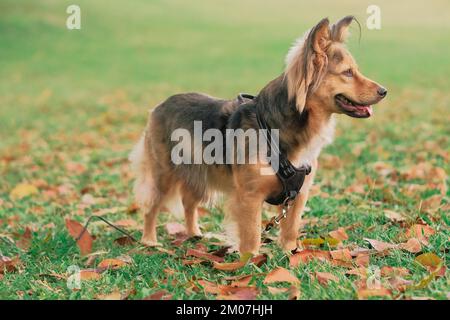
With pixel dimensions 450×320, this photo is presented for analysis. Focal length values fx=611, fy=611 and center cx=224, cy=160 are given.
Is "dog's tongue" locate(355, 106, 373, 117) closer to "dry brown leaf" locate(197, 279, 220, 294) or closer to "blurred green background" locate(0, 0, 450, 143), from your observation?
"dry brown leaf" locate(197, 279, 220, 294)

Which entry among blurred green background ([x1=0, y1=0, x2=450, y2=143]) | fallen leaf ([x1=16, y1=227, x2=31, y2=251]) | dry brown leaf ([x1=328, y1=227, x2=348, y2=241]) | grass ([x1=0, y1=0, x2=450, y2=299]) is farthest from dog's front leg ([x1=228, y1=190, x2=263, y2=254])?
blurred green background ([x1=0, y1=0, x2=450, y2=143])

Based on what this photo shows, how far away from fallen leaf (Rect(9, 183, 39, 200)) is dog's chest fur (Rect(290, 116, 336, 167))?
393cm

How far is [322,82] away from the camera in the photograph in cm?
418

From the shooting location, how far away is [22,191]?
7195mm

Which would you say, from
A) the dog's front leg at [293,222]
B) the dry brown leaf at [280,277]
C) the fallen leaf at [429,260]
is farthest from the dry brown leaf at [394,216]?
the dry brown leaf at [280,277]

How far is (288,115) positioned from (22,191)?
4.09 meters

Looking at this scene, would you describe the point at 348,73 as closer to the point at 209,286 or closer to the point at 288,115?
the point at 288,115

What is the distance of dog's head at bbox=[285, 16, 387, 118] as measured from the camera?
410cm

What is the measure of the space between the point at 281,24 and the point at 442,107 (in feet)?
68.5

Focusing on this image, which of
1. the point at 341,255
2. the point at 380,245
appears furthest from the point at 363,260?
the point at 380,245

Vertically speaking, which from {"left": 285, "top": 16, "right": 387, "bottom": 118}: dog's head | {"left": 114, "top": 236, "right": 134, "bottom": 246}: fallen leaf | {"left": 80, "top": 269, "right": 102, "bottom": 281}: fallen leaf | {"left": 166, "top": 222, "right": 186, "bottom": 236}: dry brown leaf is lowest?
{"left": 166, "top": 222, "right": 186, "bottom": 236}: dry brown leaf

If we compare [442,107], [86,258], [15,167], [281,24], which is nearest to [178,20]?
[281,24]

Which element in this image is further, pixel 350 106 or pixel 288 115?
pixel 288 115
